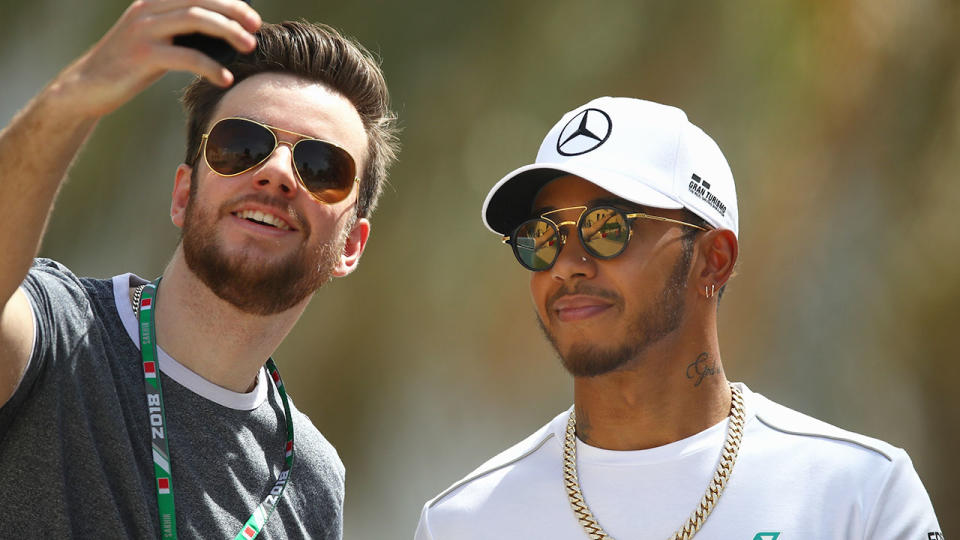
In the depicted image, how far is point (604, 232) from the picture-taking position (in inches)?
120

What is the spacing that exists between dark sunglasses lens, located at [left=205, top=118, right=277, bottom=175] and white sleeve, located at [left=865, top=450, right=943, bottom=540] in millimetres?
2171

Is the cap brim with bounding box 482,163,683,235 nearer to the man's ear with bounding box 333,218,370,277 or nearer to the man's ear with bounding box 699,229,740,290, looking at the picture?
the man's ear with bounding box 699,229,740,290

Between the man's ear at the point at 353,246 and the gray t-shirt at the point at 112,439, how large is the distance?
584 mm

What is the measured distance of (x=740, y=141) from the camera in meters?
7.56

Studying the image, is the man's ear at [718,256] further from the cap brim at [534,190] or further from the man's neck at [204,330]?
the man's neck at [204,330]

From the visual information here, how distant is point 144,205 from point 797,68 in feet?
16.5

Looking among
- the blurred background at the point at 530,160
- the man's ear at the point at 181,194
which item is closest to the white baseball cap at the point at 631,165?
the man's ear at the point at 181,194

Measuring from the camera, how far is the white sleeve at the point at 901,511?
2.66 metres

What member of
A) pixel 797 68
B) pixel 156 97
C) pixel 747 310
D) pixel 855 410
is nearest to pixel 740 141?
pixel 797 68

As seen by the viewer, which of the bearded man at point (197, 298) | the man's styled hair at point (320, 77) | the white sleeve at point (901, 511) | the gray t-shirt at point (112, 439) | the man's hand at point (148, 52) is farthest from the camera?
the man's styled hair at point (320, 77)

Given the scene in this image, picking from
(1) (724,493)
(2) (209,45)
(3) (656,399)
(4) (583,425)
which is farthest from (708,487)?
(2) (209,45)

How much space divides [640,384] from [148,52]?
1693 mm

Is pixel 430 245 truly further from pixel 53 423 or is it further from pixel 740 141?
pixel 53 423

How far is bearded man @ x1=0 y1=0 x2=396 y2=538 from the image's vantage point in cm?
223
